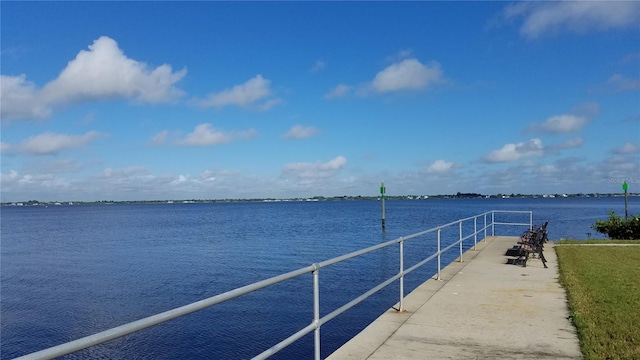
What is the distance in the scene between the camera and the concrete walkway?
572 centimetres

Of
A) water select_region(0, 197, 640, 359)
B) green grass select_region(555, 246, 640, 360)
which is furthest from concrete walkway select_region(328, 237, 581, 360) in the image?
water select_region(0, 197, 640, 359)

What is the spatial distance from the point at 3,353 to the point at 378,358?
36.4 feet

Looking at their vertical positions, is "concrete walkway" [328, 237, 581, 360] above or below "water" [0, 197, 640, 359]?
above

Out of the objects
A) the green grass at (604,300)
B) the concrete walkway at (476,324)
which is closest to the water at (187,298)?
the concrete walkway at (476,324)

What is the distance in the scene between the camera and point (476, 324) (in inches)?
271

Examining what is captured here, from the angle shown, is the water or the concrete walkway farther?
the water

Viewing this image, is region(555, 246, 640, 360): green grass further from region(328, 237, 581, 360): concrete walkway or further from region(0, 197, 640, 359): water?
region(0, 197, 640, 359): water

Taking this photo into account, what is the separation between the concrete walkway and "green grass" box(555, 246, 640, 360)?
0.19 m

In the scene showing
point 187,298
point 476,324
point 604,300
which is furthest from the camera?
point 187,298

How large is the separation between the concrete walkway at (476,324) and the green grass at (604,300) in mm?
190

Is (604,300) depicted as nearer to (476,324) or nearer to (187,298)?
(476,324)

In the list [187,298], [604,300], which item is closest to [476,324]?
[604,300]

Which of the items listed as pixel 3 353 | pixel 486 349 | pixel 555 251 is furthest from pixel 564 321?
pixel 3 353

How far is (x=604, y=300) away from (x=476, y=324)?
264 centimetres
